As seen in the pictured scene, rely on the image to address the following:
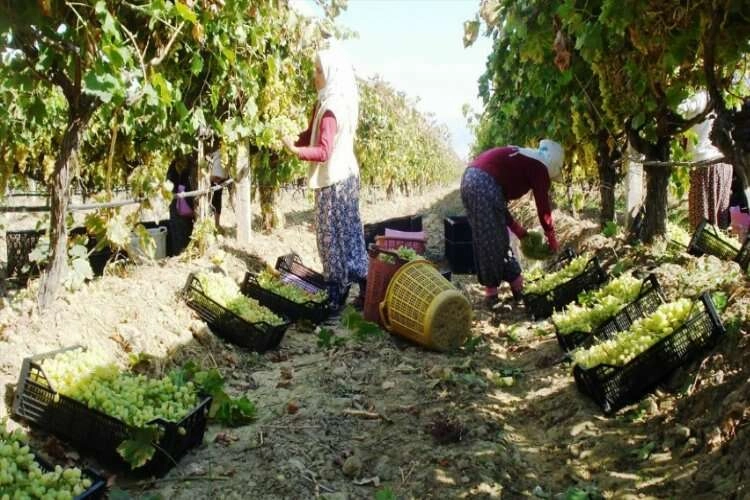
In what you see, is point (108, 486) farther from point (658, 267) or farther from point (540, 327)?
point (658, 267)

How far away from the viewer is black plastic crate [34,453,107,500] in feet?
6.40

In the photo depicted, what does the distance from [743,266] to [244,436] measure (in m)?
3.11

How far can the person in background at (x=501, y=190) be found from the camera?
4949 mm

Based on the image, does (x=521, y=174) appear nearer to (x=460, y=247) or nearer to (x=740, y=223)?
(x=460, y=247)

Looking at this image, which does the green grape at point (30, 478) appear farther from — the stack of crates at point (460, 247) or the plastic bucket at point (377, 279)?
the stack of crates at point (460, 247)

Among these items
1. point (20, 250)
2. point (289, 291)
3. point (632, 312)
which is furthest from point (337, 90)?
point (20, 250)

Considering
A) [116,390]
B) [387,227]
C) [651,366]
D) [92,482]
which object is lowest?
[92,482]

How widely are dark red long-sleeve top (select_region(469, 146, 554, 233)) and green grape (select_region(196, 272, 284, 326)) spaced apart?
208 centimetres

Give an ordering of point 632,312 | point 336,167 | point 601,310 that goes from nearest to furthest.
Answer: point 632,312, point 601,310, point 336,167

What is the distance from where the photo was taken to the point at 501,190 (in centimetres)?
Answer: 501

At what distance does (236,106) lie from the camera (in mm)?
5379

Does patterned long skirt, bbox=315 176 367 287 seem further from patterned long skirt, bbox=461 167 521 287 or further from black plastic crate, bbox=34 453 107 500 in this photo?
black plastic crate, bbox=34 453 107 500

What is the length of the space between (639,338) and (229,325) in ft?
7.95

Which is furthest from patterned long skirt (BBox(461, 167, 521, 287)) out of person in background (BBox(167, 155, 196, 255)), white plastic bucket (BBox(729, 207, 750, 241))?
person in background (BBox(167, 155, 196, 255))
